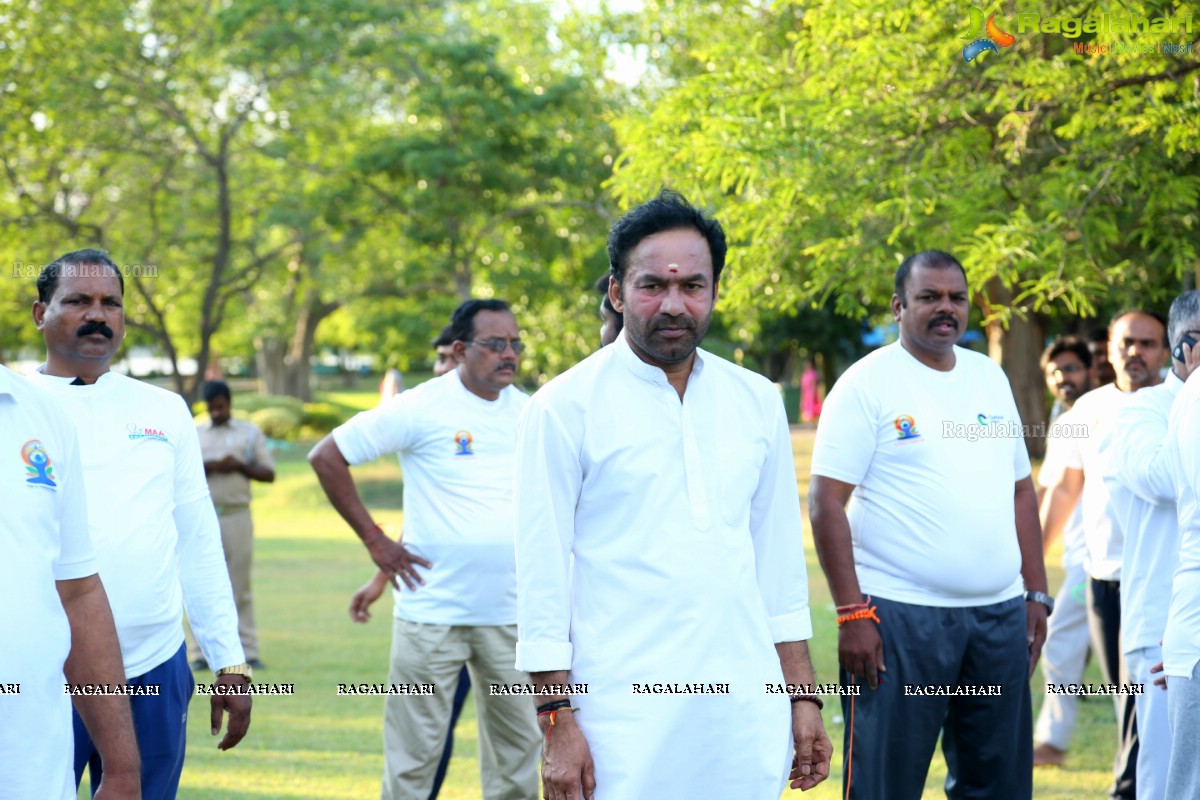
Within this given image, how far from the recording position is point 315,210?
24.0 m

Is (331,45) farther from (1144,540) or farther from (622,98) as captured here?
(1144,540)

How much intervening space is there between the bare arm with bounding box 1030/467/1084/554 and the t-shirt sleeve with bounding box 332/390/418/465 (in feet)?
12.8

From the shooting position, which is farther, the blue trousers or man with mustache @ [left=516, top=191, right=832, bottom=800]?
the blue trousers

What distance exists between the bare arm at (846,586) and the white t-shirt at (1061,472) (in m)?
2.82

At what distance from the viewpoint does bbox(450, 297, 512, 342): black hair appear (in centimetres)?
648

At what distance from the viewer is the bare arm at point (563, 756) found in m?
3.34

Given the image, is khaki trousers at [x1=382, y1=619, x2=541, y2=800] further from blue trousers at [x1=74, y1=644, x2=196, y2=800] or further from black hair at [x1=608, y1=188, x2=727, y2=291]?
black hair at [x1=608, y1=188, x2=727, y2=291]

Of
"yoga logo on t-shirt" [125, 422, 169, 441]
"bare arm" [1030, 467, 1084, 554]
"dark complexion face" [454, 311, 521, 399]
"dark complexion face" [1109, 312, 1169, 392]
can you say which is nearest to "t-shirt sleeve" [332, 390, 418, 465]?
"dark complexion face" [454, 311, 521, 399]

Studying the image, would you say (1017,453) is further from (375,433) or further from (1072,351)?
(1072,351)

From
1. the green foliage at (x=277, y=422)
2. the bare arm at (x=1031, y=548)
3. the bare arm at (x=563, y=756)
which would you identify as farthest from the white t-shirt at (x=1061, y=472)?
the green foliage at (x=277, y=422)

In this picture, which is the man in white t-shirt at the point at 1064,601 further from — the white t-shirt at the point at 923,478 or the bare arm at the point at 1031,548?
the white t-shirt at the point at 923,478

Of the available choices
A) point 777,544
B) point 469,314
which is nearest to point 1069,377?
point 469,314

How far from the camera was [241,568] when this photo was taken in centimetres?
1109

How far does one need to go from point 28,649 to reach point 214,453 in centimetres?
845
